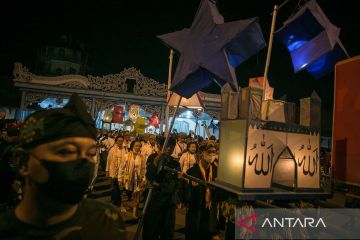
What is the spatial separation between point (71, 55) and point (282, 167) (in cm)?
4975

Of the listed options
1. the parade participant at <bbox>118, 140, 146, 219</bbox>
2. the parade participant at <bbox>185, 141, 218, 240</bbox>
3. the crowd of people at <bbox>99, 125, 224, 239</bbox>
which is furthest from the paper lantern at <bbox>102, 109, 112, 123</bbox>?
the parade participant at <bbox>185, 141, 218, 240</bbox>

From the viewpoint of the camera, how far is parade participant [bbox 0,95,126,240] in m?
1.61

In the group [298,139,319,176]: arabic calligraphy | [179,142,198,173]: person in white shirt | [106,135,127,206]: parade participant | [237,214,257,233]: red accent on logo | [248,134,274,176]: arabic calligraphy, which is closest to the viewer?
[248,134,274,176]: arabic calligraphy

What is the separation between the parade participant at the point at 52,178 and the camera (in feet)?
Answer: 5.29

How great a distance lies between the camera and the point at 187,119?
2492cm

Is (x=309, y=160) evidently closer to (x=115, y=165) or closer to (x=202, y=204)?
(x=202, y=204)

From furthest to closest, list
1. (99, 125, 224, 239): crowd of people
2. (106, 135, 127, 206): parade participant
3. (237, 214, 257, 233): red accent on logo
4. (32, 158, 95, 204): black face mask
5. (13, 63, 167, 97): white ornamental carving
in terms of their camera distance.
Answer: (13, 63, 167, 97): white ornamental carving < (106, 135, 127, 206): parade participant < (99, 125, 224, 239): crowd of people < (237, 214, 257, 233): red accent on logo < (32, 158, 95, 204): black face mask

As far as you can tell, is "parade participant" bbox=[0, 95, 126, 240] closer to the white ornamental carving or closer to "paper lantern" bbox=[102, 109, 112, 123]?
"paper lantern" bbox=[102, 109, 112, 123]

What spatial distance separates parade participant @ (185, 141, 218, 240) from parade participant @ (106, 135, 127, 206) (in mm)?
3272

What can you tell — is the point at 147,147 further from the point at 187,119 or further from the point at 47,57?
the point at 47,57

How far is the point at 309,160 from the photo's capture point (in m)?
3.21

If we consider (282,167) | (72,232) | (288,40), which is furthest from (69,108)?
(288,40)

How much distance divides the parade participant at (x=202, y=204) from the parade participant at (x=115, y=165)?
10.7 feet

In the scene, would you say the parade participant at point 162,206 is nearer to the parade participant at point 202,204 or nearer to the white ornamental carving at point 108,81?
the parade participant at point 202,204
